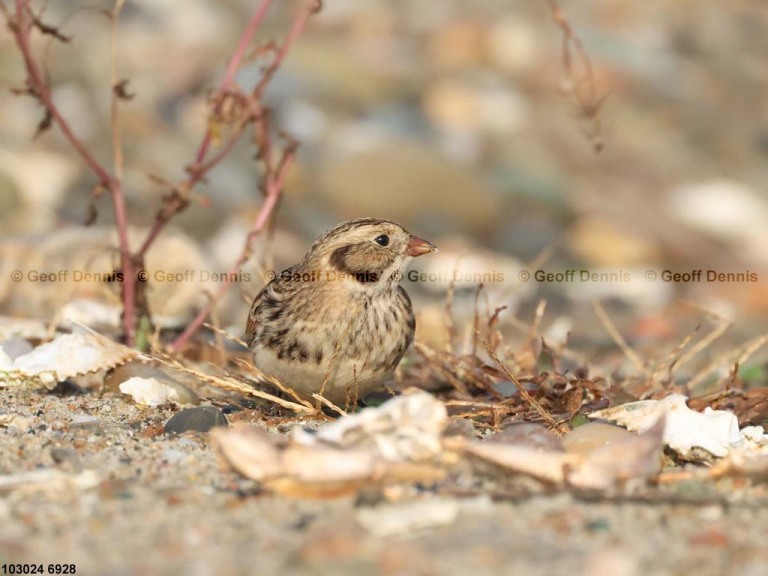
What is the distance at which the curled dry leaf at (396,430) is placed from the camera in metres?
3.01

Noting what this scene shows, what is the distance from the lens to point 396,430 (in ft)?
9.90

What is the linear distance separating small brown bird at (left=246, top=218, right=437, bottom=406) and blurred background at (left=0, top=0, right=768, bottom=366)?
1790 mm

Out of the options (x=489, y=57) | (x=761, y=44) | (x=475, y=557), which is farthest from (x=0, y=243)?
(x=761, y=44)

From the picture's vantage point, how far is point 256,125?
4.99 metres

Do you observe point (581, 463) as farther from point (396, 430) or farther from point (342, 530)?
Answer: point (342, 530)

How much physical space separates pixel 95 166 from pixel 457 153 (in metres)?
8.08

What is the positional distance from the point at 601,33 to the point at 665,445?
12.8 metres

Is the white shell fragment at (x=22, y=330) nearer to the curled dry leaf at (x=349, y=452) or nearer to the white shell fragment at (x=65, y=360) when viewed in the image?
the white shell fragment at (x=65, y=360)

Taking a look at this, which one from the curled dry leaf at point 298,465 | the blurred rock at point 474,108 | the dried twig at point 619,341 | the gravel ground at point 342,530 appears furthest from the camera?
the blurred rock at point 474,108

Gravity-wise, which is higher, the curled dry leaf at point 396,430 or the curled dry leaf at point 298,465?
the curled dry leaf at point 396,430

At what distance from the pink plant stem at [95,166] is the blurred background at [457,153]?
1.09m

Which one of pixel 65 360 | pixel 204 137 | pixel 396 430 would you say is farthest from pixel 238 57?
pixel 396 430

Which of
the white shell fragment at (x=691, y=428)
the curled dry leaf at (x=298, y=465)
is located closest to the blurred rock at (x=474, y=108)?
the white shell fragment at (x=691, y=428)

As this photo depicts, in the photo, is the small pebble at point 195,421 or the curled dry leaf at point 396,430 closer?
the curled dry leaf at point 396,430
